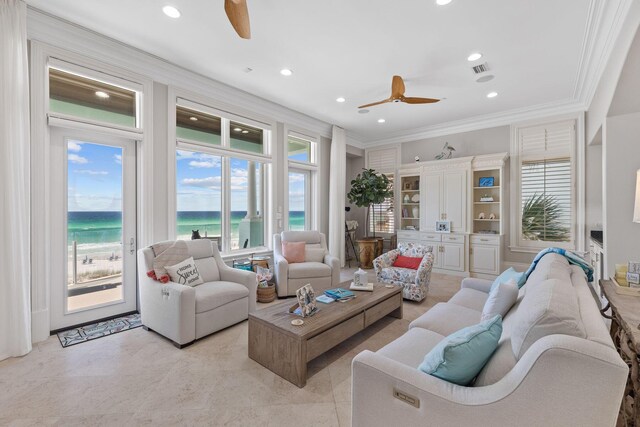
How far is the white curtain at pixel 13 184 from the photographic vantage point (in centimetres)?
241

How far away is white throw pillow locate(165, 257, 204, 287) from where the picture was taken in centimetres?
301

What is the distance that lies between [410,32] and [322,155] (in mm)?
3322

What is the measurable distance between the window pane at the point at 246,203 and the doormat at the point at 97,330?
1.68 meters

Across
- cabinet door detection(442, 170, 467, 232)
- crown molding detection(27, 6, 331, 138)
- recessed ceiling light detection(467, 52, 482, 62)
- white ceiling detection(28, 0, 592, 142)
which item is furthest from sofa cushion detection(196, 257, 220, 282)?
cabinet door detection(442, 170, 467, 232)

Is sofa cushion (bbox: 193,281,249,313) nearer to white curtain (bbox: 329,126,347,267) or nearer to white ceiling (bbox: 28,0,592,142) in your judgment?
white ceiling (bbox: 28,0,592,142)

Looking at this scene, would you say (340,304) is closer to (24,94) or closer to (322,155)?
(24,94)

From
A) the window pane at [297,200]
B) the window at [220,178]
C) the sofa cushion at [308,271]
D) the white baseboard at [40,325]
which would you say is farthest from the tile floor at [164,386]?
the window pane at [297,200]

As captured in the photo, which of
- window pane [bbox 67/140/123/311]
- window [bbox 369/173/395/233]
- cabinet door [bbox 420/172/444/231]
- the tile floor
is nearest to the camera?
the tile floor

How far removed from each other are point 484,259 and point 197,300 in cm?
477

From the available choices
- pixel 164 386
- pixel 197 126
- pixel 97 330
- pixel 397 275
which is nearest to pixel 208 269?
pixel 97 330

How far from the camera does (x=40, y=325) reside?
2.73 m

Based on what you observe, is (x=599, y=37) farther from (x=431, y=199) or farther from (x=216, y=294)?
(x=216, y=294)

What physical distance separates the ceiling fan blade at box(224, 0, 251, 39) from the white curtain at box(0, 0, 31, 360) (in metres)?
2.01

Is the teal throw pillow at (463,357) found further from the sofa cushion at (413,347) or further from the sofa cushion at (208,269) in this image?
the sofa cushion at (208,269)
